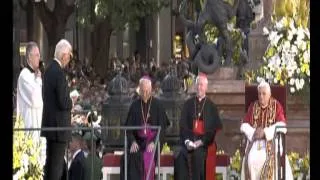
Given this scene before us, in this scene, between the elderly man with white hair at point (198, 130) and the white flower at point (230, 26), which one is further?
the white flower at point (230, 26)

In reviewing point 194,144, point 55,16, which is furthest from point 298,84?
point 55,16

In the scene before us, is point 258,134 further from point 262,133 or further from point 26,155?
point 26,155

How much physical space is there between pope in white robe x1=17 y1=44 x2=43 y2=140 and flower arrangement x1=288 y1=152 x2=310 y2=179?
10.4 feet

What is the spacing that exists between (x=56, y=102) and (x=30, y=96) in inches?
24.0

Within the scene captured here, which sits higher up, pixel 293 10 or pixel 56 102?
pixel 293 10

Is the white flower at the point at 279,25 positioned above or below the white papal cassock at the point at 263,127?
above

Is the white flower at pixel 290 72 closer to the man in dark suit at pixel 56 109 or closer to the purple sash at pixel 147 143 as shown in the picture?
the purple sash at pixel 147 143

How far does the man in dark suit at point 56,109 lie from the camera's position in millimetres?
10531

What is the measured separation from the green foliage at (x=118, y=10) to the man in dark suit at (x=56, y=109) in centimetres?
1950

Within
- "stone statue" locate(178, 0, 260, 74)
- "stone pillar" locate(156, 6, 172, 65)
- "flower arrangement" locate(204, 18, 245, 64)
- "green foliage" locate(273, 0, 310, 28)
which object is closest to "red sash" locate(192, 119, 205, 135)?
"green foliage" locate(273, 0, 310, 28)

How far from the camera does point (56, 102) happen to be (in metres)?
10.6

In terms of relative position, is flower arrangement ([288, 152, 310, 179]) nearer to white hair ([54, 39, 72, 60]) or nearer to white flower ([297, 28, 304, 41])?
white flower ([297, 28, 304, 41])

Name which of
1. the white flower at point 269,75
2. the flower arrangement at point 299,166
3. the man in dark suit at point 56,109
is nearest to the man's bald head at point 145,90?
the man in dark suit at point 56,109
